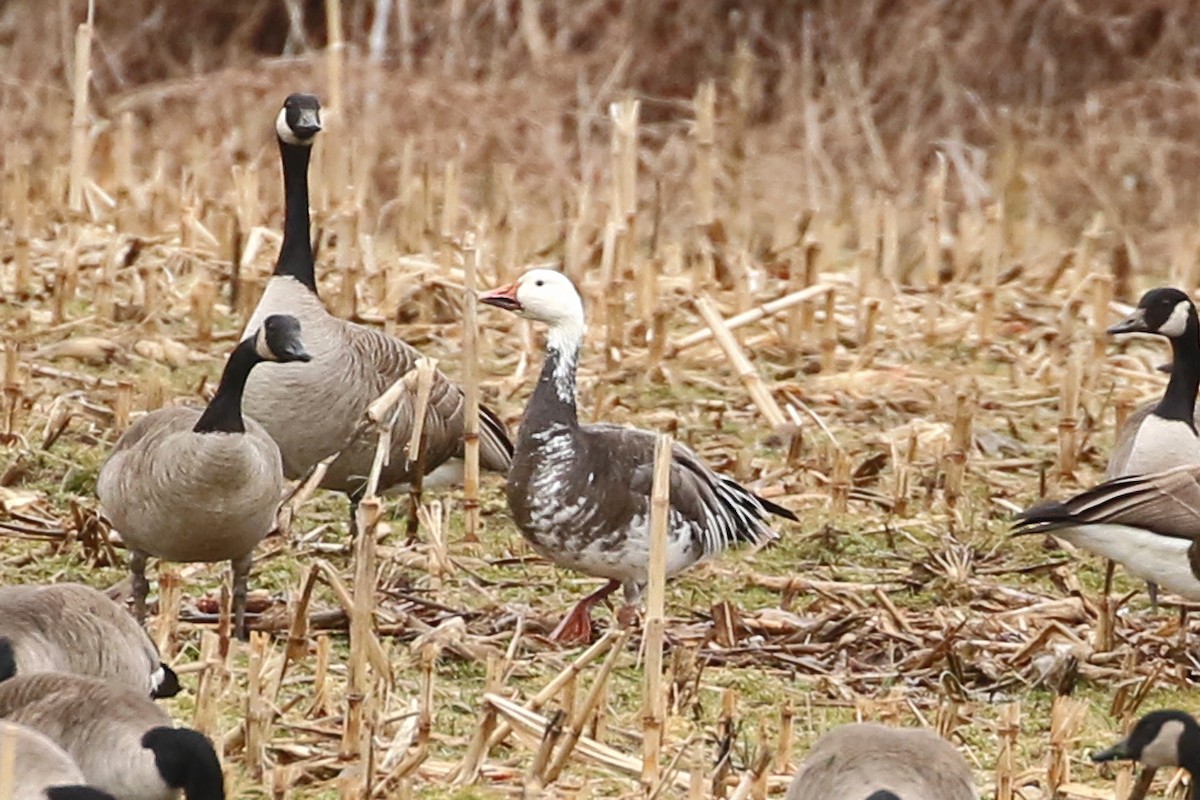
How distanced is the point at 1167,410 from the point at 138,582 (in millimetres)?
4086

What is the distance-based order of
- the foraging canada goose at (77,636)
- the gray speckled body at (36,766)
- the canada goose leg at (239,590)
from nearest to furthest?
the gray speckled body at (36,766) → the foraging canada goose at (77,636) → the canada goose leg at (239,590)

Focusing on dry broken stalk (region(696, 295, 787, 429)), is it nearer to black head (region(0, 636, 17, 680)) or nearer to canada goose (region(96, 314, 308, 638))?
canada goose (region(96, 314, 308, 638))

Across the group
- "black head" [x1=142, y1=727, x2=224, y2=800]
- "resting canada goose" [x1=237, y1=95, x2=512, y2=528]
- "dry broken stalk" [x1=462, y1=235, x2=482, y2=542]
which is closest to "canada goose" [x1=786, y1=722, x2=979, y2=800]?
"black head" [x1=142, y1=727, x2=224, y2=800]

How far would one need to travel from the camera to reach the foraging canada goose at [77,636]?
5.30 metres

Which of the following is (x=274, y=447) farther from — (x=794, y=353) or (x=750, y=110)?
(x=750, y=110)

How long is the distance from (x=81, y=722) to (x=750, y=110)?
14353 mm

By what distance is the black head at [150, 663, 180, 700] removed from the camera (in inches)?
216

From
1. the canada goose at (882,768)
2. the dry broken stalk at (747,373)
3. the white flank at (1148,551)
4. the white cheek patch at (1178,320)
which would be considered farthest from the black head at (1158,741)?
the dry broken stalk at (747,373)

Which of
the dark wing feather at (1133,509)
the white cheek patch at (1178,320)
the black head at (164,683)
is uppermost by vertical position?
the white cheek patch at (1178,320)

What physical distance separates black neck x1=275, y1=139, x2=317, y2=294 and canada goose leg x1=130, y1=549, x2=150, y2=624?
5.51 feet

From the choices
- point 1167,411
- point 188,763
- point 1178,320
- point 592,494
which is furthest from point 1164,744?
point 1178,320

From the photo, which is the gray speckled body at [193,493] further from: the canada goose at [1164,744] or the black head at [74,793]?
the canada goose at [1164,744]

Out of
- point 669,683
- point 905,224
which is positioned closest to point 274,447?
point 669,683

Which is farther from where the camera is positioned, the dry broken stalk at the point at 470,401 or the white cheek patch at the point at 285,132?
the white cheek patch at the point at 285,132
